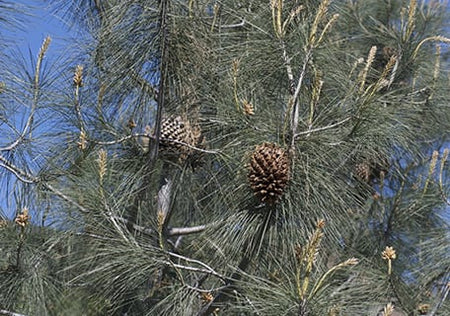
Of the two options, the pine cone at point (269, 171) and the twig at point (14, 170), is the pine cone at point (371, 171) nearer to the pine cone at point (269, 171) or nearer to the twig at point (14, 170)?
the pine cone at point (269, 171)

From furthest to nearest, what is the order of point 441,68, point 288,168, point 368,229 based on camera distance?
point 441,68
point 368,229
point 288,168

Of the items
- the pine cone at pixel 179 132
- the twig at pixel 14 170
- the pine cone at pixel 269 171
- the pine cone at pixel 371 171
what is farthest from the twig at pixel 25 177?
the pine cone at pixel 371 171

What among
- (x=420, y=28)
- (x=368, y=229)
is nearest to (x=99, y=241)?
(x=368, y=229)

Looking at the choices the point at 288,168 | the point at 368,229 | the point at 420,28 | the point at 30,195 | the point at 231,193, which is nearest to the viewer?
the point at 288,168

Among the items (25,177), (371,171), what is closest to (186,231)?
(25,177)

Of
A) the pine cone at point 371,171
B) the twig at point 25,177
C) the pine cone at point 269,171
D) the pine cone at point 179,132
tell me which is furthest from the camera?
the pine cone at point 371,171

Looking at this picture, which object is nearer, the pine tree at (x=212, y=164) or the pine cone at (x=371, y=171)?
the pine tree at (x=212, y=164)

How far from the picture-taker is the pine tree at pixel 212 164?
5.84 feet

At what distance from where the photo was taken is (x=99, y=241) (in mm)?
1946

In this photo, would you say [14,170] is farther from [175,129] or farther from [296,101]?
[296,101]

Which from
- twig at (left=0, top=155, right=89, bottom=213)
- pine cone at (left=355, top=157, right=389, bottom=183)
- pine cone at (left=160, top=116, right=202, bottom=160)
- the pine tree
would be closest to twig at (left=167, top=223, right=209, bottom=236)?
the pine tree

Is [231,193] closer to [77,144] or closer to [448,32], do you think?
[77,144]

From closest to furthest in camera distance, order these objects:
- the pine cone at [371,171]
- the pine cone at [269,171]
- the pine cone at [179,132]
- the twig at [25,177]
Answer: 1. the pine cone at [269,171]
2. the twig at [25,177]
3. the pine cone at [179,132]
4. the pine cone at [371,171]

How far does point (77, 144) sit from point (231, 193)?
1.71 feet
